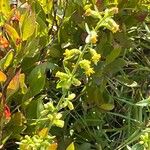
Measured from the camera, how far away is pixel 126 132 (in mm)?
1539

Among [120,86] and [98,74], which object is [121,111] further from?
[98,74]

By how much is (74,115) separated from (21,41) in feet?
1.17

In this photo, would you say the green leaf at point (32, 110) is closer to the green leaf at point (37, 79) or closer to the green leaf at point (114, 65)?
the green leaf at point (37, 79)

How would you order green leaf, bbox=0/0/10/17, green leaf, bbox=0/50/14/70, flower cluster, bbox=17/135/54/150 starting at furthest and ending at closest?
green leaf, bbox=0/0/10/17 < green leaf, bbox=0/50/14/70 < flower cluster, bbox=17/135/54/150

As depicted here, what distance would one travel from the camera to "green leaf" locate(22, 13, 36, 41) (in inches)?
48.4

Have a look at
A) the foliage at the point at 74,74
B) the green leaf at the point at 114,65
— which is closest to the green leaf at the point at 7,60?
the foliage at the point at 74,74

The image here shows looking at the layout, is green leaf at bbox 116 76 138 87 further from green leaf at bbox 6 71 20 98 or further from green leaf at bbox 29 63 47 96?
green leaf at bbox 6 71 20 98

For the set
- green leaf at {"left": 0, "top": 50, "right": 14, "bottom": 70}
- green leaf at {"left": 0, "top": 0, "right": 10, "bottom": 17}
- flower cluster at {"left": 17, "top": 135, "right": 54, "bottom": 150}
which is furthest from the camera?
green leaf at {"left": 0, "top": 0, "right": 10, "bottom": 17}

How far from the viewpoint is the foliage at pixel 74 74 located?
1239 millimetres

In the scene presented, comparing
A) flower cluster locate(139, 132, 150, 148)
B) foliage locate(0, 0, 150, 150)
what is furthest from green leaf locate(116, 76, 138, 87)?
flower cluster locate(139, 132, 150, 148)

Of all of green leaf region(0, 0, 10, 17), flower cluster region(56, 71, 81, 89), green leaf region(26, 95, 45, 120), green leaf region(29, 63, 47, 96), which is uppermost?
green leaf region(0, 0, 10, 17)

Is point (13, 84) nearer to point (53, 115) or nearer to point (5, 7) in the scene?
point (53, 115)

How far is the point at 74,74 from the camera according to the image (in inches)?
50.2

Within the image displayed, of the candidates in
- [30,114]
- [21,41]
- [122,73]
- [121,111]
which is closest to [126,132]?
[121,111]
